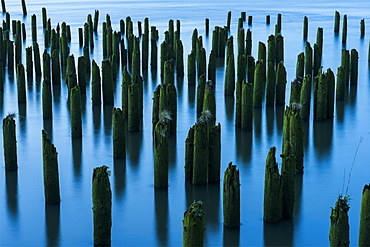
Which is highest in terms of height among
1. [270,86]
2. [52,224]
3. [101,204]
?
[270,86]

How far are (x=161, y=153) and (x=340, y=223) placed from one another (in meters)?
4.49

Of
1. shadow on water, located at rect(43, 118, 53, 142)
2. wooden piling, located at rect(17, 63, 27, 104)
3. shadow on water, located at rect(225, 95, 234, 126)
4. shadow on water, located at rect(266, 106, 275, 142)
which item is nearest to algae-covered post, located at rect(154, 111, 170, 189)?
shadow on water, located at rect(266, 106, 275, 142)

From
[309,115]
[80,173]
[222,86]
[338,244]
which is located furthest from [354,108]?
[338,244]

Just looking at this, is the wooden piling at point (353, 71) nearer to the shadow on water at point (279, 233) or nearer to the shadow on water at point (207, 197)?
the shadow on water at point (207, 197)

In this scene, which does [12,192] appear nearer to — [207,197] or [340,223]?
[207,197]

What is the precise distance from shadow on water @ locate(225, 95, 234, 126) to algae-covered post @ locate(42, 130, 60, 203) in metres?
7.24

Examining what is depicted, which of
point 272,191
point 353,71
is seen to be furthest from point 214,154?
point 353,71

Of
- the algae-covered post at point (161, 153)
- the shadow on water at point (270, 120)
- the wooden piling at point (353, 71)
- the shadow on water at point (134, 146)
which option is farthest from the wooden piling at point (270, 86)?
the algae-covered post at point (161, 153)

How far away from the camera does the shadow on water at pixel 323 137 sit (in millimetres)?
19206

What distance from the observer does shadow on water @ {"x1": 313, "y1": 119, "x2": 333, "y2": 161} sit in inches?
756

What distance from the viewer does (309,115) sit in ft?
69.8

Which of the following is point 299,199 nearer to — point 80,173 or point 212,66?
point 80,173

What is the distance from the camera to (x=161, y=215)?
596 inches

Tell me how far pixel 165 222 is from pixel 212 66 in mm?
11059
